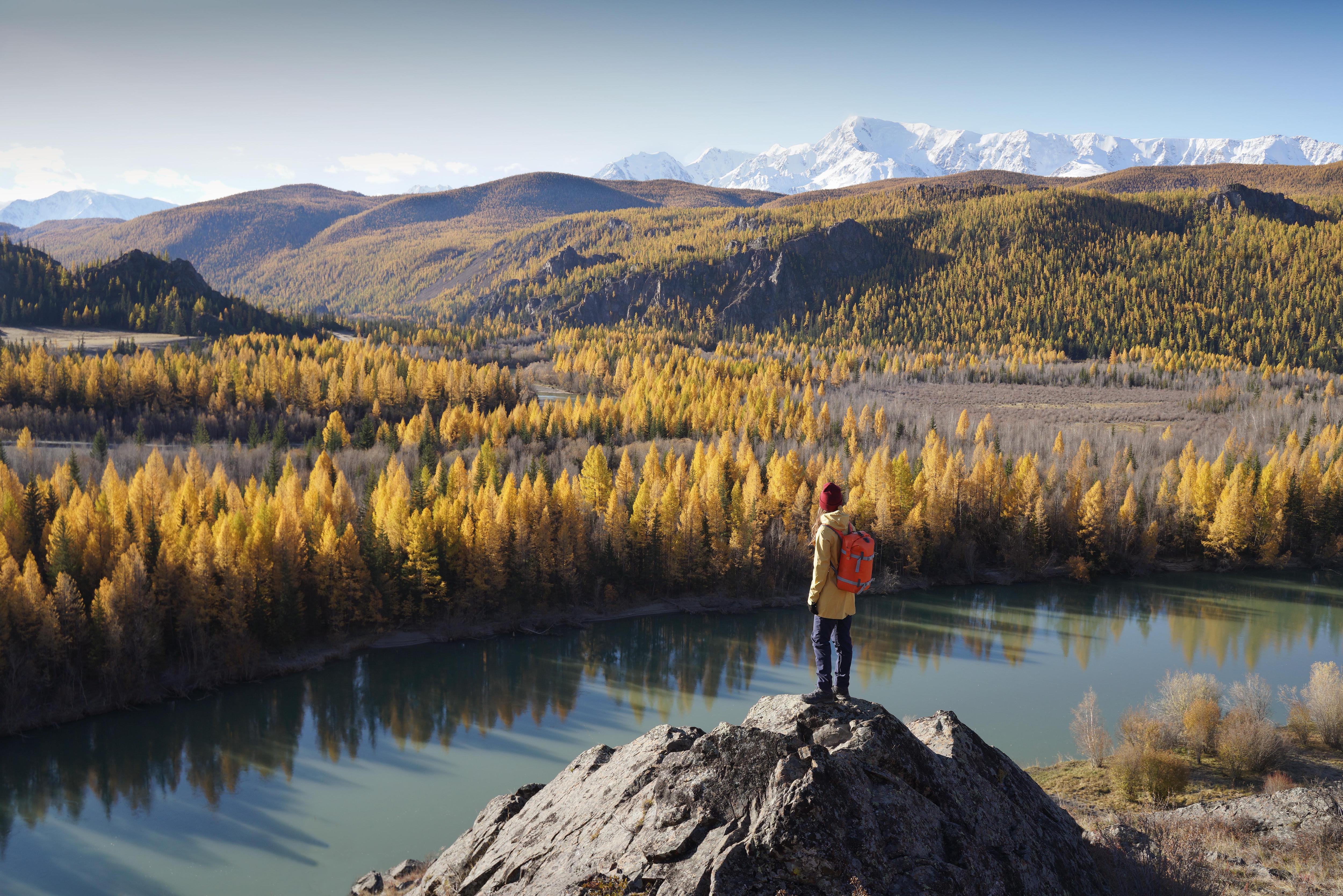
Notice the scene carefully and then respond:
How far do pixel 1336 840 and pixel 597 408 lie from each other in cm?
9159

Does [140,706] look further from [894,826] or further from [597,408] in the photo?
[597,408]

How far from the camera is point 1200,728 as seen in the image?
31.7 meters

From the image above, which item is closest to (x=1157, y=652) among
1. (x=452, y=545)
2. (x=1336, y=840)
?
(x=1336, y=840)

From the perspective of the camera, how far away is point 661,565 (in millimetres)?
59562

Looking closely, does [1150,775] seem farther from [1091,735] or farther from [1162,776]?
[1091,735]

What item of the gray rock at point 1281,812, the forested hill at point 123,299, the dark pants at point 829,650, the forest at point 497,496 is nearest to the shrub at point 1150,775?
the gray rock at point 1281,812

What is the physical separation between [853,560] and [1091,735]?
25398 mm

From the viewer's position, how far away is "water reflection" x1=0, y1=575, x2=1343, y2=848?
36.5 metres

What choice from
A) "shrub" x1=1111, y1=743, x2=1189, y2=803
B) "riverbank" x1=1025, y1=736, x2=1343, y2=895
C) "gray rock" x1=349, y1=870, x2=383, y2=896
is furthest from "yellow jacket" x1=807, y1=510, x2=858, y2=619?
"shrub" x1=1111, y1=743, x2=1189, y2=803

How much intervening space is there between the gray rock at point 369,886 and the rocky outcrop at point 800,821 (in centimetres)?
1150

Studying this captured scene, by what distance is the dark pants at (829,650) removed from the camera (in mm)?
12812

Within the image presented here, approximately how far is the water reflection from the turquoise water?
16 centimetres

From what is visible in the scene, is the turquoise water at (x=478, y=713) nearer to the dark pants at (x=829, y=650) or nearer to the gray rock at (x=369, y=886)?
the gray rock at (x=369, y=886)

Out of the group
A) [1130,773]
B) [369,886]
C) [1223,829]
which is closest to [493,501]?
[369,886]
